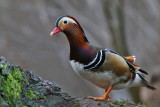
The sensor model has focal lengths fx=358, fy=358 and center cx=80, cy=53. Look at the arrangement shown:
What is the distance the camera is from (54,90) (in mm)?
2148

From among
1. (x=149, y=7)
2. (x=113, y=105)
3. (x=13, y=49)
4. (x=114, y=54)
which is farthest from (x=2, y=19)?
(x=113, y=105)

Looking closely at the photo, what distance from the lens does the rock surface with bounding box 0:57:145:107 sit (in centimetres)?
181

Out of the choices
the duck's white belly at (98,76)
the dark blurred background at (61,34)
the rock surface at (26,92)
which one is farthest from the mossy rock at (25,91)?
the dark blurred background at (61,34)

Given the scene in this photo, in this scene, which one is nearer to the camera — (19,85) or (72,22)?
(19,85)

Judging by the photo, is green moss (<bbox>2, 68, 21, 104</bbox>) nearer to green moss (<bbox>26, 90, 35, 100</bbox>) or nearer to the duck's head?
green moss (<bbox>26, 90, 35, 100</bbox>)

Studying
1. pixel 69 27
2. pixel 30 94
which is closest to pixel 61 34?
pixel 69 27

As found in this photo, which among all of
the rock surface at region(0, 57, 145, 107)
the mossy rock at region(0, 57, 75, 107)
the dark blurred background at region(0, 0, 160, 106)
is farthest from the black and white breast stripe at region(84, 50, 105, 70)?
the dark blurred background at region(0, 0, 160, 106)

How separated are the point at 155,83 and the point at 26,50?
5011 millimetres

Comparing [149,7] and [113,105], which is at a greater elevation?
[149,7]

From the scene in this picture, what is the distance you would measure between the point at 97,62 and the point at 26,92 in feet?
3.20

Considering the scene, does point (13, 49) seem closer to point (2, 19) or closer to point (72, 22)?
point (2, 19)

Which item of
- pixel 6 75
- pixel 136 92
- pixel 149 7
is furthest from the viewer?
pixel 149 7

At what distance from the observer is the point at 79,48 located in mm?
2850

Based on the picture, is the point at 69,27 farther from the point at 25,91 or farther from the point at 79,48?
the point at 25,91
